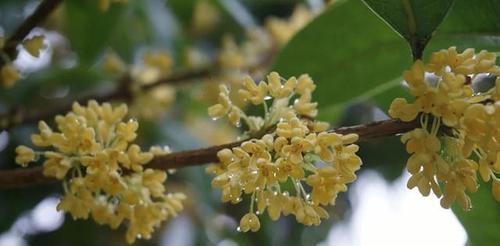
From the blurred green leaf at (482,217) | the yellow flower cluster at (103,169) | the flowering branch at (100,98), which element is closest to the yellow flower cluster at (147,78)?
the flowering branch at (100,98)

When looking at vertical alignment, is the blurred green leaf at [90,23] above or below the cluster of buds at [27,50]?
below

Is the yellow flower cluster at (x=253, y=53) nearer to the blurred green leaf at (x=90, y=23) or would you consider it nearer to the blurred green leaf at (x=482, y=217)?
the blurred green leaf at (x=90, y=23)

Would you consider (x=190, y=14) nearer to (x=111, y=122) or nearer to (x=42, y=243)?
(x=42, y=243)

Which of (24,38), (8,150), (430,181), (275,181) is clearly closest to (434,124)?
(430,181)

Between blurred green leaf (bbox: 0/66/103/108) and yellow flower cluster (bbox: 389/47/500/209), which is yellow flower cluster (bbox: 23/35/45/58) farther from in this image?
blurred green leaf (bbox: 0/66/103/108)

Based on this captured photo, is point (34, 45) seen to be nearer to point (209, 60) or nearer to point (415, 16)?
point (415, 16)

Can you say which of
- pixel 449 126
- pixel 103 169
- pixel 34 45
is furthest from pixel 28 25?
pixel 449 126

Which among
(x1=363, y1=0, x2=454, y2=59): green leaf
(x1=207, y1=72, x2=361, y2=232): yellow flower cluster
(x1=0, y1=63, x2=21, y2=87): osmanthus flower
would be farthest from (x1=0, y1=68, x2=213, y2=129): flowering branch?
(x1=363, y1=0, x2=454, y2=59): green leaf
